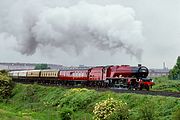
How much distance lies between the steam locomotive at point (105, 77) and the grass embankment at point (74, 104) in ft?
17.0

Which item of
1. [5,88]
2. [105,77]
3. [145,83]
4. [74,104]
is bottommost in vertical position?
[74,104]

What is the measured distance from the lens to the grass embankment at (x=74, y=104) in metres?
22.4

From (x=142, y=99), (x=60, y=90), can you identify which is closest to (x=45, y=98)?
(x=60, y=90)

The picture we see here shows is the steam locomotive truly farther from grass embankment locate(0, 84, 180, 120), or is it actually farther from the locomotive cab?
grass embankment locate(0, 84, 180, 120)

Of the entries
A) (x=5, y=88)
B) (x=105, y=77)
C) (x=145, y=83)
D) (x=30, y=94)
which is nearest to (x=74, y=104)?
(x=145, y=83)

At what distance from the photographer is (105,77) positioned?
43.2 metres

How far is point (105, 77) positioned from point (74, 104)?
36.2 feet

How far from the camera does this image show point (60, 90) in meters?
41.4

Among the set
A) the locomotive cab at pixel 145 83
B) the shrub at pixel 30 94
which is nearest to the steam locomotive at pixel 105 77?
the locomotive cab at pixel 145 83

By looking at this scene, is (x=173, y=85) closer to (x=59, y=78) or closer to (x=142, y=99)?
(x=59, y=78)

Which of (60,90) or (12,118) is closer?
(12,118)

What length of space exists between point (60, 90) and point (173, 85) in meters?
16.6

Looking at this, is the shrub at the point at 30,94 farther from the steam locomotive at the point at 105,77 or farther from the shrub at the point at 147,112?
the shrub at the point at 147,112

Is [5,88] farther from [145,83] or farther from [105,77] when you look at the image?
[145,83]
